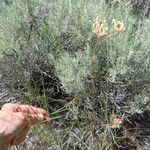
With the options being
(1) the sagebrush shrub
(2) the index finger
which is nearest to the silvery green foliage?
(1) the sagebrush shrub

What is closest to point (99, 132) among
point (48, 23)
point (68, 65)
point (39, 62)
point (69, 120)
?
point (69, 120)

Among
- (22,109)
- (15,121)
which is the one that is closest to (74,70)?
(22,109)

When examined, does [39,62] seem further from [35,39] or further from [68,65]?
[68,65]

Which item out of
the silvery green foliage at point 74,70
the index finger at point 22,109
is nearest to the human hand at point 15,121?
the index finger at point 22,109

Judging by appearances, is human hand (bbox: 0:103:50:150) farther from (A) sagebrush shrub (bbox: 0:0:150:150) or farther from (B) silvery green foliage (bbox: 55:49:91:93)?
(B) silvery green foliage (bbox: 55:49:91:93)

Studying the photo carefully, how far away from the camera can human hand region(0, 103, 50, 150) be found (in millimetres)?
1671

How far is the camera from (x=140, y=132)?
2830 millimetres

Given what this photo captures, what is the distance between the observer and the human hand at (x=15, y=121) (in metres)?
1.67

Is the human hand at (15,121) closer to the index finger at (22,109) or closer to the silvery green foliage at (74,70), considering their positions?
the index finger at (22,109)

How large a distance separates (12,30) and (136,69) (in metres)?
0.98

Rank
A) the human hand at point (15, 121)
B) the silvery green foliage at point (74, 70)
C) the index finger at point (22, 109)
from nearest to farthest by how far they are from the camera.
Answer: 1. the human hand at point (15, 121)
2. the index finger at point (22, 109)
3. the silvery green foliage at point (74, 70)

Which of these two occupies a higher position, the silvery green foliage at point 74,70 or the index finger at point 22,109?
the index finger at point 22,109

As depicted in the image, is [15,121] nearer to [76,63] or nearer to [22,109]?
[22,109]

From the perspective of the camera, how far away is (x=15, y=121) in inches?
66.8
